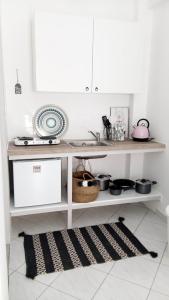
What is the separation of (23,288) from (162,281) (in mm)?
1023

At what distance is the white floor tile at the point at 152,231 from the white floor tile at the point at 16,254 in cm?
111

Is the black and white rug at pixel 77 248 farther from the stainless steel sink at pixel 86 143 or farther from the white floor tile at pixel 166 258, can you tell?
the stainless steel sink at pixel 86 143

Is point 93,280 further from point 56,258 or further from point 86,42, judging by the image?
point 86,42

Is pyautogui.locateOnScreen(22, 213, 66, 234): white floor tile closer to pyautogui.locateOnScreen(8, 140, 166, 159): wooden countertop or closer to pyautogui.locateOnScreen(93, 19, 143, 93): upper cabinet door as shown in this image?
pyautogui.locateOnScreen(8, 140, 166, 159): wooden countertop

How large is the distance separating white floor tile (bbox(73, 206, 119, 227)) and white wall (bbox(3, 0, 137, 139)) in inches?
35.1

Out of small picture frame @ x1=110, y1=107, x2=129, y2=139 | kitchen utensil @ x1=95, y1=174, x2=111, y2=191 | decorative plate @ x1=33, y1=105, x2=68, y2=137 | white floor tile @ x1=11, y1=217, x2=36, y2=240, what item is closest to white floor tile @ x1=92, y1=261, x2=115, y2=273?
white floor tile @ x1=11, y1=217, x2=36, y2=240

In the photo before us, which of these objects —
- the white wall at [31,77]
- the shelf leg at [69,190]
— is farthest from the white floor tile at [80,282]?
the white wall at [31,77]

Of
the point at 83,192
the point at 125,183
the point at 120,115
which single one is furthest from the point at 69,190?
the point at 120,115

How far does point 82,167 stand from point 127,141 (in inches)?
23.5

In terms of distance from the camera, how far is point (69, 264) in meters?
2.12

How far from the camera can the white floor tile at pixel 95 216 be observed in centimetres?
281

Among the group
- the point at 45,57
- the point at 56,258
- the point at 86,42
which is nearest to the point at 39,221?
the point at 56,258

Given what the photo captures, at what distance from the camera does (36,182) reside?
94.8 inches

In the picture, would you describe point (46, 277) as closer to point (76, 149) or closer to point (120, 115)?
point (76, 149)
